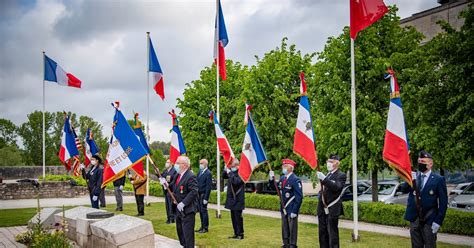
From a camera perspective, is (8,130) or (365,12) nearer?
(365,12)

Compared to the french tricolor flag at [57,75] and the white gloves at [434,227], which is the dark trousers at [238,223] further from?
the french tricolor flag at [57,75]

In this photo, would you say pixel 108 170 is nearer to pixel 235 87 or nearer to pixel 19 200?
pixel 235 87

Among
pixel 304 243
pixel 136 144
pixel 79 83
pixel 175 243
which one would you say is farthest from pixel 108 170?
pixel 79 83

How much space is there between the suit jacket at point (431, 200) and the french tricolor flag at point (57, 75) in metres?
22.4

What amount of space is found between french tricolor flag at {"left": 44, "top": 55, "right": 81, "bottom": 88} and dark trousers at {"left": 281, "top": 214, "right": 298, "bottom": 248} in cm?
1939

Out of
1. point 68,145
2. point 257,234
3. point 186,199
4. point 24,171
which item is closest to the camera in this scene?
point 186,199

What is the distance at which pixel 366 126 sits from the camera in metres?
17.8

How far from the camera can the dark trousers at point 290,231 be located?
35.4 ft

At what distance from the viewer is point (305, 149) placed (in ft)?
35.8

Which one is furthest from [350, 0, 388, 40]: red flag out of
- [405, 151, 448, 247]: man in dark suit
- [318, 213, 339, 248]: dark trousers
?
[318, 213, 339, 248]: dark trousers

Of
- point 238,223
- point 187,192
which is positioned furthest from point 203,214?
point 187,192

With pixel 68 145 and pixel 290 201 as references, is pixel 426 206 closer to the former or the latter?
pixel 290 201

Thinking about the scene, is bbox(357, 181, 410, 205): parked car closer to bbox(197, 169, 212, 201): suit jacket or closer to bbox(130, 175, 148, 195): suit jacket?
bbox(197, 169, 212, 201): suit jacket

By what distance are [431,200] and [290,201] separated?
10.9ft
